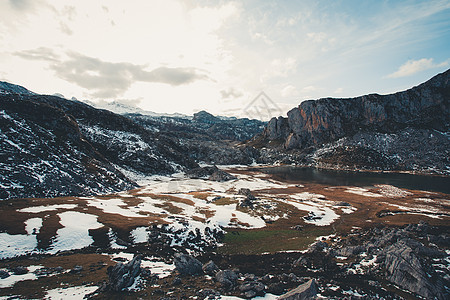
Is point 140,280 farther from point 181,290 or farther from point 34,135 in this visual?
point 34,135

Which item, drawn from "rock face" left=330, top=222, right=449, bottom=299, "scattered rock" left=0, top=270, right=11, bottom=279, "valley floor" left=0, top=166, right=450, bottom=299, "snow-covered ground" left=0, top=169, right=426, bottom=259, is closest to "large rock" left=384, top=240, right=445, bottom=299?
"rock face" left=330, top=222, right=449, bottom=299

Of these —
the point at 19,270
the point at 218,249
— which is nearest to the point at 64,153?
the point at 19,270

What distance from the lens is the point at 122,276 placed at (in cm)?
2345

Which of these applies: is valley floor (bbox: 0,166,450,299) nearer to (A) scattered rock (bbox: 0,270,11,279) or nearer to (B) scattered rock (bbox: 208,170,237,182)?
(A) scattered rock (bbox: 0,270,11,279)

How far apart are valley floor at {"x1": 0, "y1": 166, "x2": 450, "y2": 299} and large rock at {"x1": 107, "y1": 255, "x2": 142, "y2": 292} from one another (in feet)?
2.27

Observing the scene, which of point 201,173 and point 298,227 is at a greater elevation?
point 201,173

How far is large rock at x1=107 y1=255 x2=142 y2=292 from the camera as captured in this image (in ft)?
73.4

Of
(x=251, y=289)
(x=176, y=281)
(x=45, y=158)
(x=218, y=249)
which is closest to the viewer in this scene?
(x=251, y=289)

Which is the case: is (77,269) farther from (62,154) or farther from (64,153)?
(64,153)

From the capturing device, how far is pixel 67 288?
22297 mm

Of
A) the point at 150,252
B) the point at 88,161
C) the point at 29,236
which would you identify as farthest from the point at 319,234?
the point at 88,161

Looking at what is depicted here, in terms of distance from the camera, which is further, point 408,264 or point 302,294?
point 408,264

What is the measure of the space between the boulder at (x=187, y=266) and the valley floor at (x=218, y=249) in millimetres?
1227

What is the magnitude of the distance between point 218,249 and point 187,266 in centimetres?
1371
